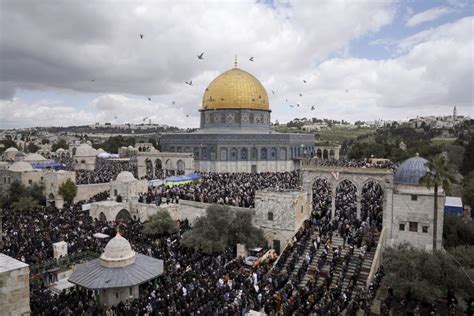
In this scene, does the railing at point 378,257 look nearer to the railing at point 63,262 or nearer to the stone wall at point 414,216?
the stone wall at point 414,216

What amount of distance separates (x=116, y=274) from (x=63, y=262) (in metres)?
4.91

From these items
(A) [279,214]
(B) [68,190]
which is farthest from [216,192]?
(B) [68,190]

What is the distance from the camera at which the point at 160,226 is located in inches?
818

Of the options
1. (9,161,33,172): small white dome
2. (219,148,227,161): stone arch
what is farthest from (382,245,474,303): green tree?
(9,161,33,172): small white dome

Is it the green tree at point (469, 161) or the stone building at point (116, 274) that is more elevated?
the green tree at point (469, 161)

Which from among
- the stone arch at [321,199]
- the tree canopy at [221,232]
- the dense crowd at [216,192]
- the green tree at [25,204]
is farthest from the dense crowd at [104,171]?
the stone arch at [321,199]

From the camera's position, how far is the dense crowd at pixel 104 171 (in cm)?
3316

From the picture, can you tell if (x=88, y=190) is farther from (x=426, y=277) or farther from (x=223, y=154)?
(x=426, y=277)

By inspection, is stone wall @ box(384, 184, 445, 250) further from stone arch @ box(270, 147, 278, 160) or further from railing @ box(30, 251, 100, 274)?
stone arch @ box(270, 147, 278, 160)

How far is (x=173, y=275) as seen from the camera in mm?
14773

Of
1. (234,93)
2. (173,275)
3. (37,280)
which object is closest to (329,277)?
(173,275)

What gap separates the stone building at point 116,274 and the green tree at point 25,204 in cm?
1572

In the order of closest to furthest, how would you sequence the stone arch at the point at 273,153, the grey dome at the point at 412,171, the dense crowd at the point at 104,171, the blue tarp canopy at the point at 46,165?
the grey dome at the point at 412,171 < the dense crowd at the point at 104,171 < the blue tarp canopy at the point at 46,165 < the stone arch at the point at 273,153

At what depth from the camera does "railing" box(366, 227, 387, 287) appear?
47.5ft
